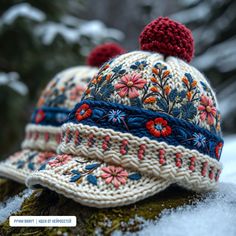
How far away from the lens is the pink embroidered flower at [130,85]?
906mm

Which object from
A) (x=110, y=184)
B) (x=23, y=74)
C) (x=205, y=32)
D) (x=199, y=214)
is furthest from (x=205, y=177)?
(x=205, y=32)

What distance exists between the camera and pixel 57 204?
887mm

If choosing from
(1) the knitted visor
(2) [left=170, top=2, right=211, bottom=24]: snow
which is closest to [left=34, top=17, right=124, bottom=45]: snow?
(2) [left=170, top=2, right=211, bottom=24]: snow

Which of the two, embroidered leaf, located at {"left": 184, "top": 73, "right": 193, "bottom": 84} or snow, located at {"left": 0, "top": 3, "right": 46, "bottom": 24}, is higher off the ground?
snow, located at {"left": 0, "top": 3, "right": 46, "bottom": 24}

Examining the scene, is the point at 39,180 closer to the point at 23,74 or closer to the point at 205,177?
the point at 205,177

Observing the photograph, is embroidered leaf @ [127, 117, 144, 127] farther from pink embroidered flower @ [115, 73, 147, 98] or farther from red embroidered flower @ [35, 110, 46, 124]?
red embroidered flower @ [35, 110, 46, 124]

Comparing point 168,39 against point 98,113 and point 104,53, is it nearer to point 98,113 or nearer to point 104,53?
point 98,113

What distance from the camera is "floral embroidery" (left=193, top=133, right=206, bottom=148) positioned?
901 millimetres

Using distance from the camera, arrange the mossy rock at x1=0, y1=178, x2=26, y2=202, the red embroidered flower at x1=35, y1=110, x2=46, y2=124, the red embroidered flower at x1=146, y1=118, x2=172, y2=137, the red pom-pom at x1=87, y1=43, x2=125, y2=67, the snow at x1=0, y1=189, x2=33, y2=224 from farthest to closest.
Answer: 1. the red pom-pom at x1=87, y1=43, x2=125, y2=67
2. the red embroidered flower at x1=35, y1=110, x2=46, y2=124
3. the mossy rock at x1=0, y1=178, x2=26, y2=202
4. the snow at x1=0, y1=189, x2=33, y2=224
5. the red embroidered flower at x1=146, y1=118, x2=172, y2=137

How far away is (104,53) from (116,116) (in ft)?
2.41

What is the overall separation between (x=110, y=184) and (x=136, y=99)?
0.66 feet

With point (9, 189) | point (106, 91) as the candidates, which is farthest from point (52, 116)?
point (106, 91)

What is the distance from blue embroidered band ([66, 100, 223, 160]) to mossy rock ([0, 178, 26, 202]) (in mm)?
528

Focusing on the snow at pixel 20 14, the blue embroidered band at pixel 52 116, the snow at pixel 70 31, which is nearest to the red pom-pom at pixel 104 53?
the blue embroidered band at pixel 52 116
